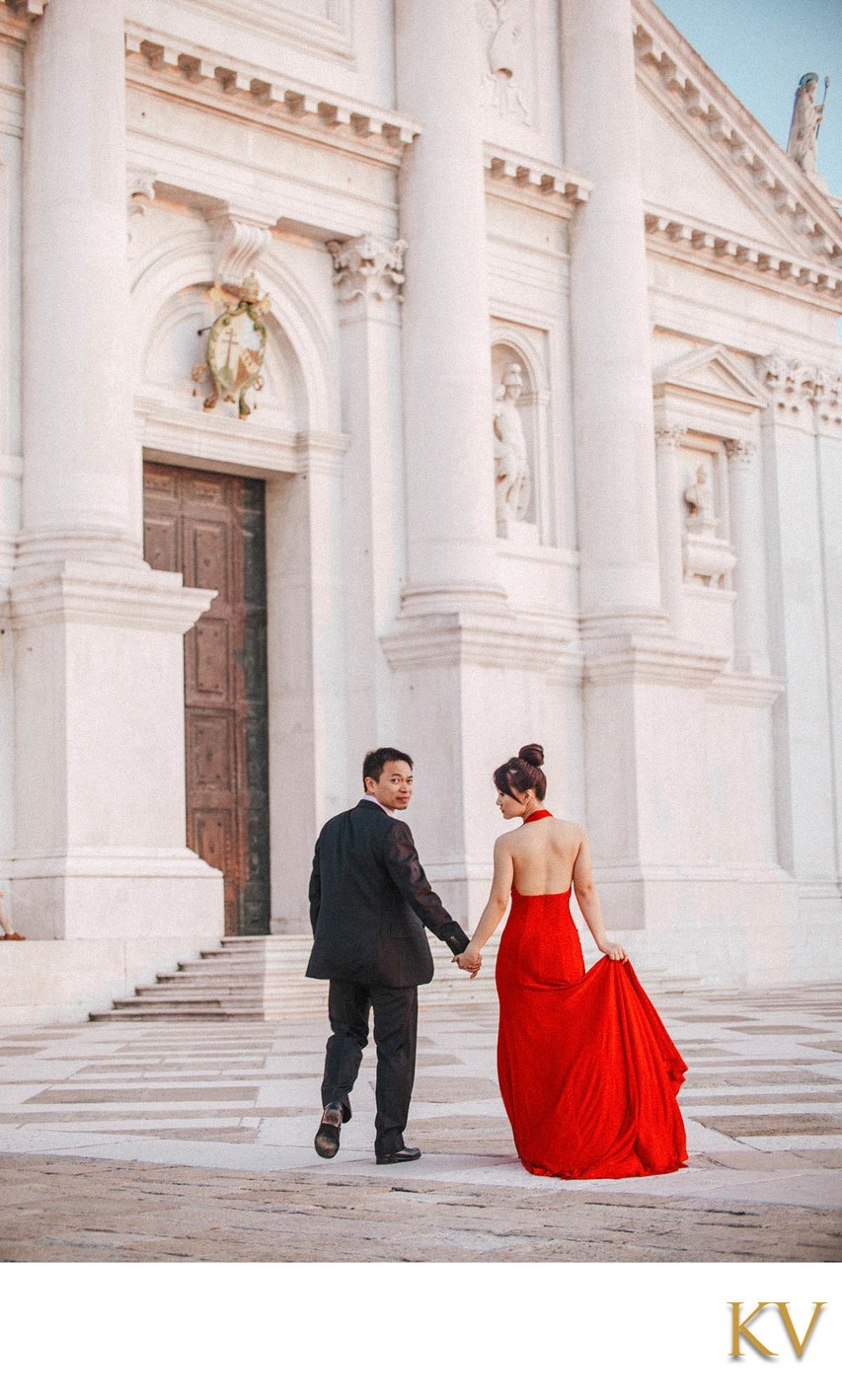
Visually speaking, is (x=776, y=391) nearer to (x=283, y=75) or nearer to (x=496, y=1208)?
(x=283, y=75)

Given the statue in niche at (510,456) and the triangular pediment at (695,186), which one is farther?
the triangular pediment at (695,186)

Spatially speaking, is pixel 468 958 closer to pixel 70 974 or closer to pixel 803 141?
pixel 70 974

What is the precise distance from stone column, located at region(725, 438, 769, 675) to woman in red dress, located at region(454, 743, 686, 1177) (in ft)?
69.3

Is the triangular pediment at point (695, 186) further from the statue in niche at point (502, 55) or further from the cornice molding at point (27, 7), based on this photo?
the cornice molding at point (27, 7)

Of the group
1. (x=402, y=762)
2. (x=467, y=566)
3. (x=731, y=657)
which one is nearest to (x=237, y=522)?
(x=467, y=566)

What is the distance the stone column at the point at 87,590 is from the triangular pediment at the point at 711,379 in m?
10.3

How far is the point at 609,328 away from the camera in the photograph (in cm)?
2617

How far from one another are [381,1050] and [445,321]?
1634 cm

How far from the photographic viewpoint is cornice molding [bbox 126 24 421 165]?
2144cm

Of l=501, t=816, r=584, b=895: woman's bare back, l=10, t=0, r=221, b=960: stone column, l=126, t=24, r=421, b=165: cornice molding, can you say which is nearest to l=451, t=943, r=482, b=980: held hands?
l=501, t=816, r=584, b=895: woman's bare back

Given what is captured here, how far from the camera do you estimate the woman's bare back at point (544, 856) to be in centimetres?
853

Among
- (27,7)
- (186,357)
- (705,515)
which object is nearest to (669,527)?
(705,515)
